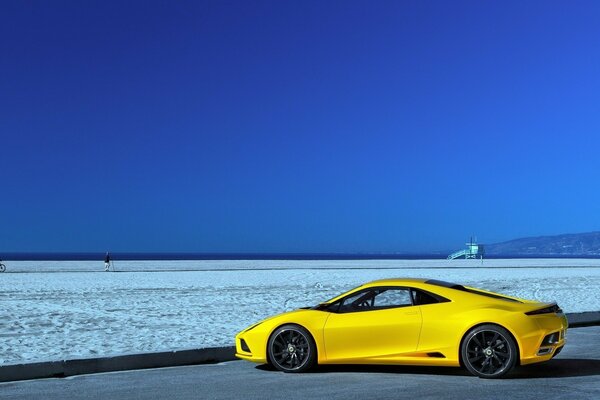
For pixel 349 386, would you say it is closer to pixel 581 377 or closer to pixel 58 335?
pixel 581 377

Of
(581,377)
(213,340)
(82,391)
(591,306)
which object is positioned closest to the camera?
(82,391)

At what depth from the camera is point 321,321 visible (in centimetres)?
945

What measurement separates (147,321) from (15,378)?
627 cm

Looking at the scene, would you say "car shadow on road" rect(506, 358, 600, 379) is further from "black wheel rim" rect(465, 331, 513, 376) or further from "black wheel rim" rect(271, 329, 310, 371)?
"black wheel rim" rect(271, 329, 310, 371)

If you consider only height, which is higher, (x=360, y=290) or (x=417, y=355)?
(x=360, y=290)

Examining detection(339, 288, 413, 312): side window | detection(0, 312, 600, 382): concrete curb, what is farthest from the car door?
detection(0, 312, 600, 382): concrete curb

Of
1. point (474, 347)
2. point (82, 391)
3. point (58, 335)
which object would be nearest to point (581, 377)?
point (474, 347)

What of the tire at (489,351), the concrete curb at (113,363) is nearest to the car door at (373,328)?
the tire at (489,351)

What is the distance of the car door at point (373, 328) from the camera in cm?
914

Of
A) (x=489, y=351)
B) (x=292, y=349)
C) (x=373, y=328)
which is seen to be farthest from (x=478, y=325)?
(x=292, y=349)

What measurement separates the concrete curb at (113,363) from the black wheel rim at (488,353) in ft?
12.1

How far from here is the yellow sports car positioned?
8812mm

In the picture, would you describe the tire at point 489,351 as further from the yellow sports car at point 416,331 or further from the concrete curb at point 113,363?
the concrete curb at point 113,363

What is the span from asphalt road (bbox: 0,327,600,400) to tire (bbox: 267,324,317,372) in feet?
0.49
